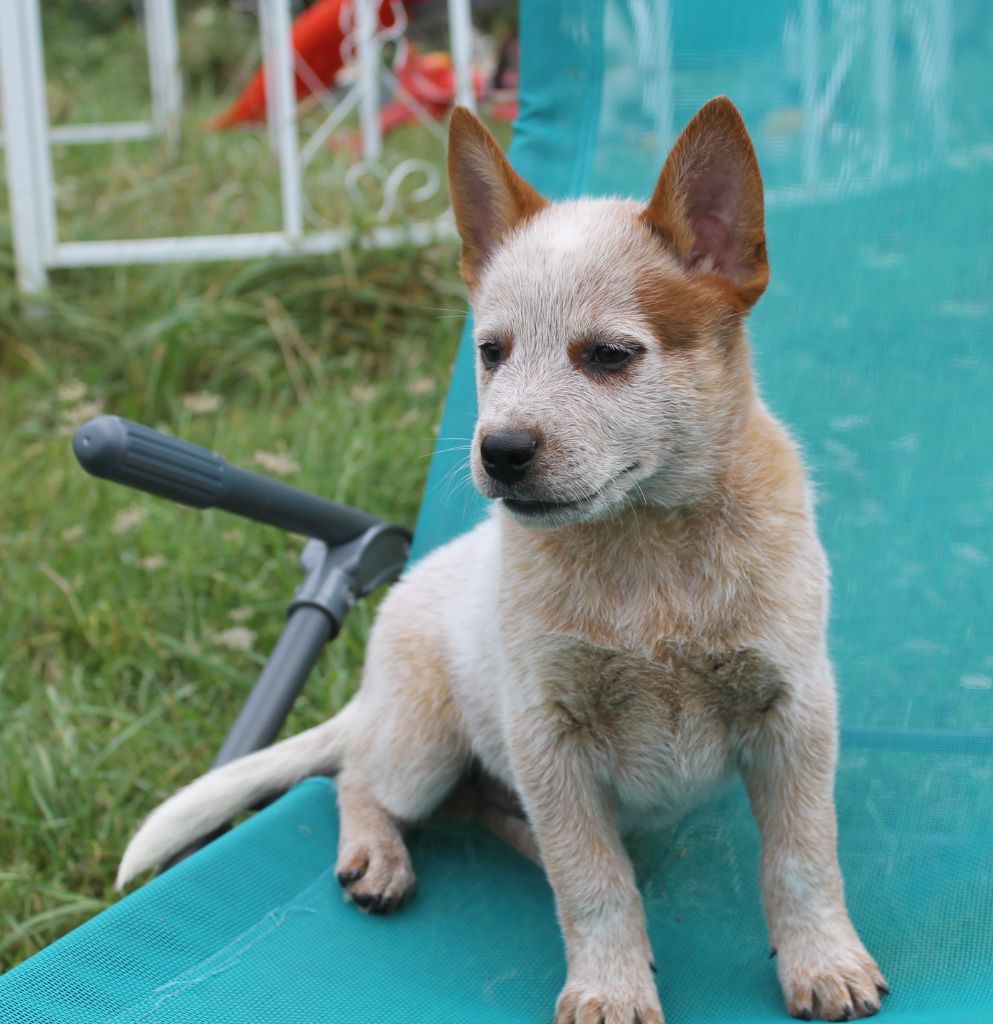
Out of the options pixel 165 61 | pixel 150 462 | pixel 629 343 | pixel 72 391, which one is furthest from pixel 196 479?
pixel 165 61

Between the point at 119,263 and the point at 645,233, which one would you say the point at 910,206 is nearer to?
the point at 645,233

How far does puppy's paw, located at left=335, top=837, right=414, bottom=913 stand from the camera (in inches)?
84.9

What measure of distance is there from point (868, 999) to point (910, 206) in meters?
1.46

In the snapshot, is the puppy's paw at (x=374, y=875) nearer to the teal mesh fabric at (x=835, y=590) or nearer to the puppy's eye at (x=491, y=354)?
the teal mesh fabric at (x=835, y=590)

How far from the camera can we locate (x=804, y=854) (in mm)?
1898

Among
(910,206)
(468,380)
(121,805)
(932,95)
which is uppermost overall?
(932,95)

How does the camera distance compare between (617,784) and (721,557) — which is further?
(617,784)

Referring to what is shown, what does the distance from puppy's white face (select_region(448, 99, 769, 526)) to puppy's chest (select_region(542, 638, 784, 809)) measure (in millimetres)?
216

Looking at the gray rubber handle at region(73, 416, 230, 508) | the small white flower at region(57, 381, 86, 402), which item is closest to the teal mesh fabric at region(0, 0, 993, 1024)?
the gray rubber handle at region(73, 416, 230, 508)

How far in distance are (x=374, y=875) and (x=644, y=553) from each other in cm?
71

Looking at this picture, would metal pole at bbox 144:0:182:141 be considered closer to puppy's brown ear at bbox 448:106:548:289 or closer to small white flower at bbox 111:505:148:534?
small white flower at bbox 111:505:148:534

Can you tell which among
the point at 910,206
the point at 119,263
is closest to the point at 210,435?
the point at 119,263

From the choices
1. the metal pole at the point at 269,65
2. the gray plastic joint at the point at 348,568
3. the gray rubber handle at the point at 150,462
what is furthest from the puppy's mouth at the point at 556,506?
the metal pole at the point at 269,65

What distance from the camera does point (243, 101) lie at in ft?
26.4
